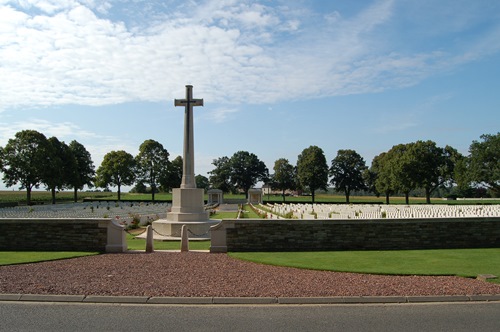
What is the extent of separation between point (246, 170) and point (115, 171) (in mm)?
37239

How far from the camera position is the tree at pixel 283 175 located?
283ft

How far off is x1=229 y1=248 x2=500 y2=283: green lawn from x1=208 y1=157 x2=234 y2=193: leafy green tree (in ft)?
267

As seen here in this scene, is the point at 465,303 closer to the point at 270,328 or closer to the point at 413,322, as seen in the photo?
the point at 413,322

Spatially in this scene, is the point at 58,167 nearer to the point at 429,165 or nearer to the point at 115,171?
the point at 115,171

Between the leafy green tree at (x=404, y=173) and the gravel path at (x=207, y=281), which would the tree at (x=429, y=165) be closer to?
the leafy green tree at (x=404, y=173)

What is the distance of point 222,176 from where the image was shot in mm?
93312

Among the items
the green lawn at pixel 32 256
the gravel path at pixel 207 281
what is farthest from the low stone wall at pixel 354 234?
the green lawn at pixel 32 256

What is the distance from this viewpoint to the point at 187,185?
18.1 meters

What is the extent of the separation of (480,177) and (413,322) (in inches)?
2144

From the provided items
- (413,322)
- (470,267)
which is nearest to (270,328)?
(413,322)

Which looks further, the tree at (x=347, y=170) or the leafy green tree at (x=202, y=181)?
the leafy green tree at (x=202, y=181)

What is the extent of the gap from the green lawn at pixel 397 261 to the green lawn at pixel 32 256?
4.37 m

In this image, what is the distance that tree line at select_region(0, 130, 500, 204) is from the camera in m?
46.2

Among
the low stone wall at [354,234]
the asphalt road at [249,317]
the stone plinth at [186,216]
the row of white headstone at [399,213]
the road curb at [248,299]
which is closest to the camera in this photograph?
the asphalt road at [249,317]
